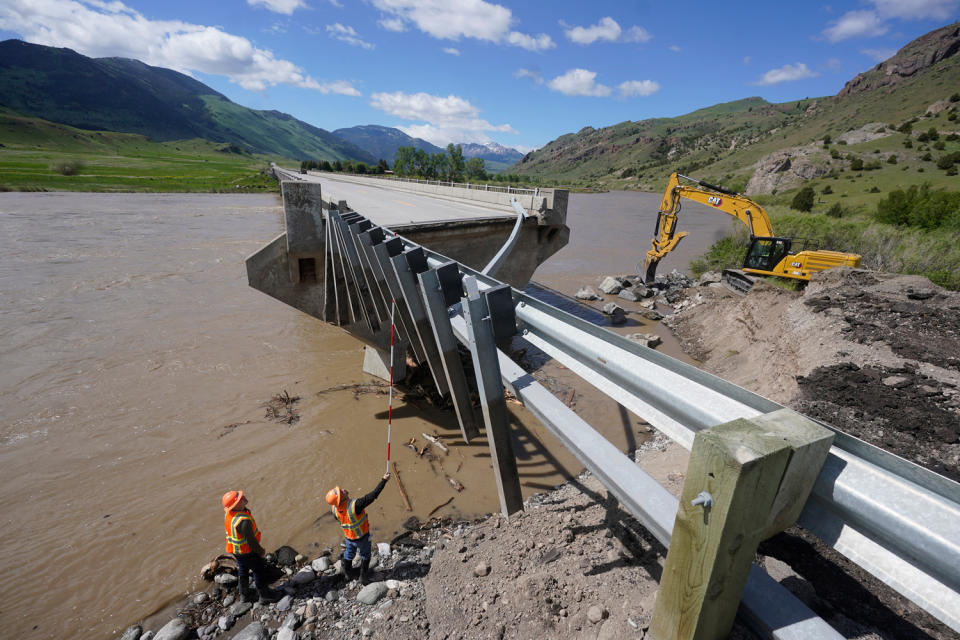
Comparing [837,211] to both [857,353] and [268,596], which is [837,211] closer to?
[857,353]

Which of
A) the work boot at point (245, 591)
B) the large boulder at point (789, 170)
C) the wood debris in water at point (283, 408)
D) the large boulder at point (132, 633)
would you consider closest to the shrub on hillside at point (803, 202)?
the large boulder at point (789, 170)

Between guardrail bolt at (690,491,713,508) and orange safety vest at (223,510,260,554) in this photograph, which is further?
orange safety vest at (223,510,260,554)

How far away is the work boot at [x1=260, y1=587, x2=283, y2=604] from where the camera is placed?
14.5 ft

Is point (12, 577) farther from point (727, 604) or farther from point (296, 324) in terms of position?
point (296, 324)

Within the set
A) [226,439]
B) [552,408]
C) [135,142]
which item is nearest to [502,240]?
[226,439]

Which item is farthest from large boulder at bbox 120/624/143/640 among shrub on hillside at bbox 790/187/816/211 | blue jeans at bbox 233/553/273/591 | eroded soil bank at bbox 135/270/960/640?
shrub on hillside at bbox 790/187/816/211

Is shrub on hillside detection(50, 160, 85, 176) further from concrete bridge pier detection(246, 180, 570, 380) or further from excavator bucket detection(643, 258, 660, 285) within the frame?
excavator bucket detection(643, 258, 660, 285)

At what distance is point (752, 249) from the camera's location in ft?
48.5

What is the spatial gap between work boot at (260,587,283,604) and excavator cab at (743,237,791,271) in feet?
53.6

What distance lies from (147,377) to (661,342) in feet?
43.9

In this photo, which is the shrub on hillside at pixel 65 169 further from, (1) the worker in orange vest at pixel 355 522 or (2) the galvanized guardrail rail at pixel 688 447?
(2) the galvanized guardrail rail at pixel 688 447

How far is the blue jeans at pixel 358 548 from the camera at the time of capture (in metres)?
4.44

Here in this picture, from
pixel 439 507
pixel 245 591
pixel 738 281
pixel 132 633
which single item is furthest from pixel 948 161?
pixel 132 633

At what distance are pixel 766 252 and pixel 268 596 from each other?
16.7 meters
